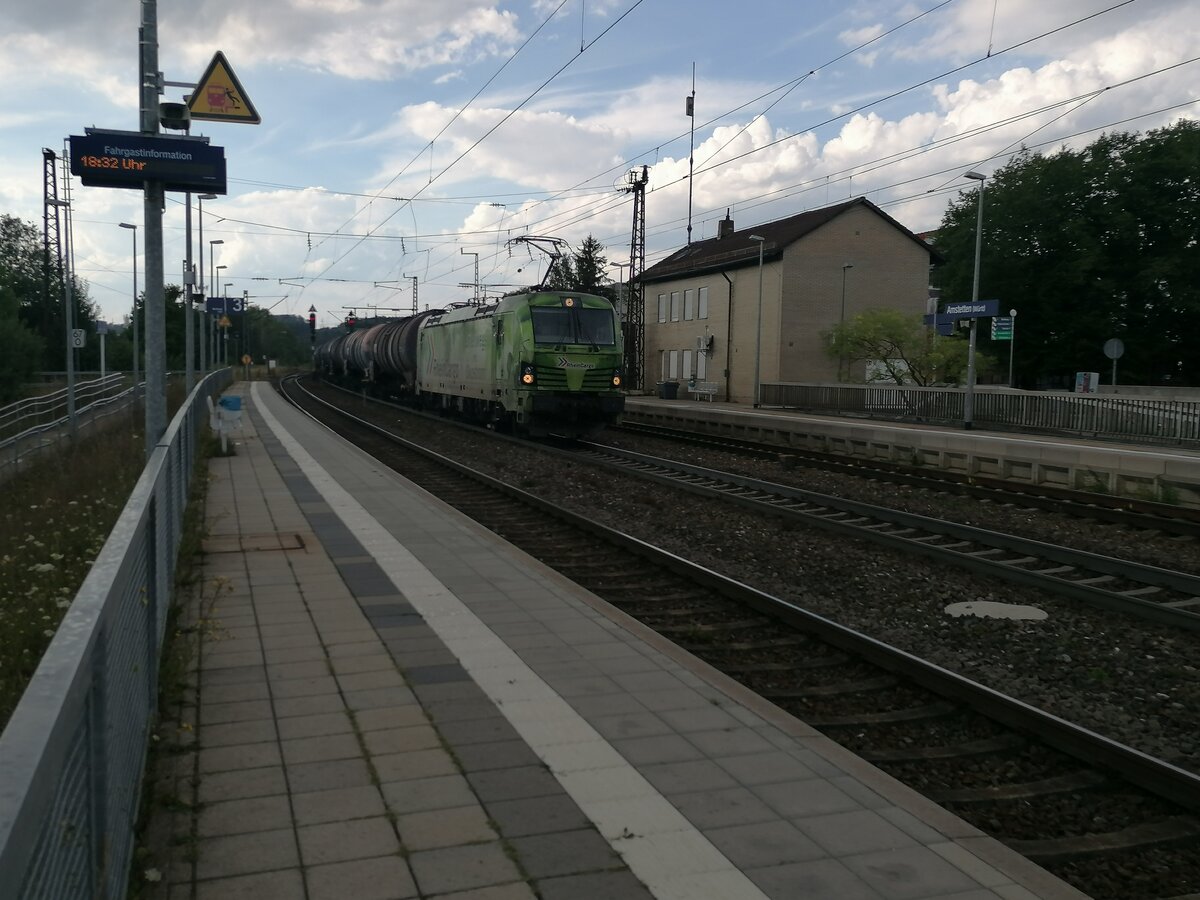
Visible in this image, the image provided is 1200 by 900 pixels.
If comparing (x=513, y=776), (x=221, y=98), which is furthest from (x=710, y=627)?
(x=221, y=98)

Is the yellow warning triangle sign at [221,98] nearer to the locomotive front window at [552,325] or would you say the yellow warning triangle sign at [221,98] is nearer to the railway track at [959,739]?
the railway track at [959,739]

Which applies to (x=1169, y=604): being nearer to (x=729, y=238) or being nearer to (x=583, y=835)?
(x=583, y=835)

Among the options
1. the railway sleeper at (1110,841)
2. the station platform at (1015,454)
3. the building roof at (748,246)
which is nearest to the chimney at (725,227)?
the building roof at (748,246)

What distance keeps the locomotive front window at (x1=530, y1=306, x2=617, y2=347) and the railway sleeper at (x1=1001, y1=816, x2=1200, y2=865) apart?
57.4 ft

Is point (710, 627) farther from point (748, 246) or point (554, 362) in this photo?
point (748, 246)

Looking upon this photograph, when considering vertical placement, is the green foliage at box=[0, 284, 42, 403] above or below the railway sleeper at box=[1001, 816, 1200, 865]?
above

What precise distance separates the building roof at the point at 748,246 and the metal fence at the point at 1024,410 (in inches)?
320

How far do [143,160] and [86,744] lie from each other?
26.0 ft

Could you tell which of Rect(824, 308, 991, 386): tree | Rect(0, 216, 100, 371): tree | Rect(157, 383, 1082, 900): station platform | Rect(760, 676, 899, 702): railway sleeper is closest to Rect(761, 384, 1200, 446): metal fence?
Rect(824, 308, 991, 386): tree

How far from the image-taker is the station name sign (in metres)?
8.93

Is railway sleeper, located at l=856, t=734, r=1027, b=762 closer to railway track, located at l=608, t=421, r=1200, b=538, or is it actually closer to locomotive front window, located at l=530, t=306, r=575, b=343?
railway track, located at l=608, t=421, r=1200, b=538

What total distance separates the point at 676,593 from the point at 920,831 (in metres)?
4.77

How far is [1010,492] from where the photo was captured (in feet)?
48.9

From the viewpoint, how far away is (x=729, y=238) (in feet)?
174
